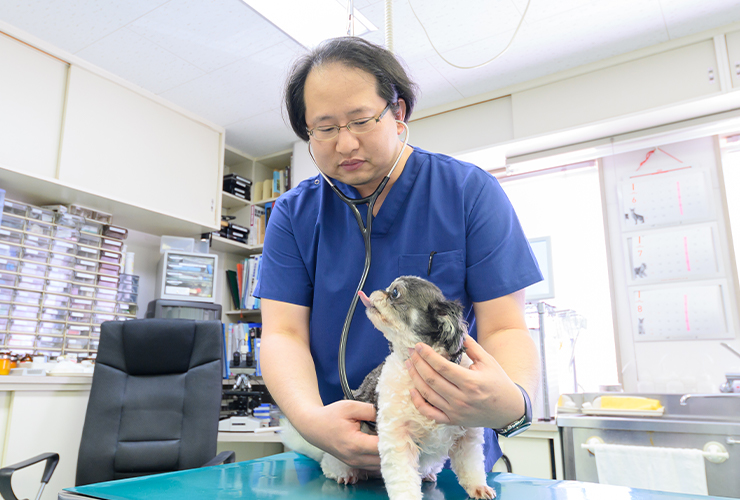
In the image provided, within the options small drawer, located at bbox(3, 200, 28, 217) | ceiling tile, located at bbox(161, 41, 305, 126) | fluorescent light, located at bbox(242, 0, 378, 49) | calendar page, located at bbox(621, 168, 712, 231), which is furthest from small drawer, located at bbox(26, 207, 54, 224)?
calendar page, located at bbox(621, 168, 712, 231)

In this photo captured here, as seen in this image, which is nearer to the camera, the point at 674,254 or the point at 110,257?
the point at 674,254

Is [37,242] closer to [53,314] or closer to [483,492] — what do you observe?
[53,314]

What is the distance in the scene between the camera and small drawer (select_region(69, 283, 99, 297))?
2.72 meters

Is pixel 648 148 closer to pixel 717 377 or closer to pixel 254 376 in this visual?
pixel 717 377

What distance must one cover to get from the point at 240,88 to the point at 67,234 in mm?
1337

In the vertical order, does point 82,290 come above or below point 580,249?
below

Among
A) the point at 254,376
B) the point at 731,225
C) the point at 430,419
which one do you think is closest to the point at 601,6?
the point at 731,225

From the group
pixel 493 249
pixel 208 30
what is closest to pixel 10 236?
pixel 208 30

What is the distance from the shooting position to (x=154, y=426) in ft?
6.66

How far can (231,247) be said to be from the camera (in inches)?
149

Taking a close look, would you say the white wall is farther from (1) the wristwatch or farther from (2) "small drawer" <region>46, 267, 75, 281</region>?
(2) "small drawer" <region>46, 267, 75, 281</region>

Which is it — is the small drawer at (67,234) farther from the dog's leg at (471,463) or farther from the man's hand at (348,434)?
the dog's leg at (471,463)

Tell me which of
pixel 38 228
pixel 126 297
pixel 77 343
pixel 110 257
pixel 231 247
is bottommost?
pixel 77 343

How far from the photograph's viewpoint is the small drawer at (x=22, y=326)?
8.05 feet
